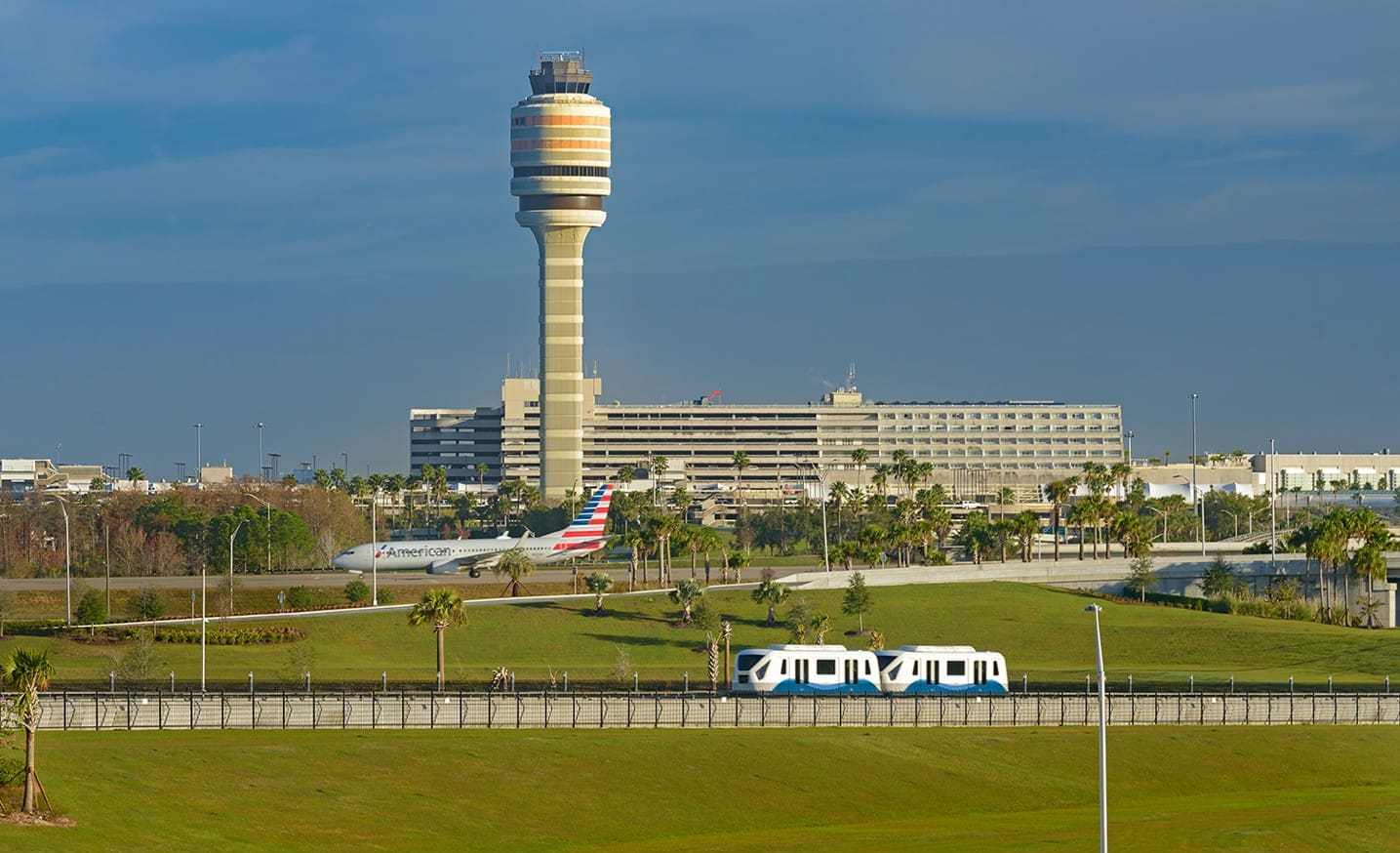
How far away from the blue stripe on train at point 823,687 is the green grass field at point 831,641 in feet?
48.3

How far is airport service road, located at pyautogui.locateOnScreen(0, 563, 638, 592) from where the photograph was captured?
16275 centimetres

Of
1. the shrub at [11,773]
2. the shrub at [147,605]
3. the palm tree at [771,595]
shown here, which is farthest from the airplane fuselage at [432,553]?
the shrub at [11,773]

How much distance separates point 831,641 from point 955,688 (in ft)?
123

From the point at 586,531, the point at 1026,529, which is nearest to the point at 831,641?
the point at 1026,529

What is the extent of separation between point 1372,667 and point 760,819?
73.0 meters

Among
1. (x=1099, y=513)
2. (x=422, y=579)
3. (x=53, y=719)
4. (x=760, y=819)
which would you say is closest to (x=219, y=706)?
(x=53, y=719)

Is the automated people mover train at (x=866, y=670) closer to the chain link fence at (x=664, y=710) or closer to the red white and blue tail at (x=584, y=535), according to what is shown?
the chain link fence at (x=664, y=710)

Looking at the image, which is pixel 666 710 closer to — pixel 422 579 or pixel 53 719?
pixel 53 719

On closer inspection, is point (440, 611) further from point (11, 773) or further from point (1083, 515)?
point (1083, 515)

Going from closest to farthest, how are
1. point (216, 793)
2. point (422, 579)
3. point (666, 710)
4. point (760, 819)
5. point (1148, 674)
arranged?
point (216, 793), point (760, 819), point (666, 710), point (1148, 674), point (422, 579)

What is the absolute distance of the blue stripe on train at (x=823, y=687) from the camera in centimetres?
10081

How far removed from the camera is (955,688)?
103 metres

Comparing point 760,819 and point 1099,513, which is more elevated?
point 1099,513

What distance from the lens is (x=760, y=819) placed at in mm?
70875
